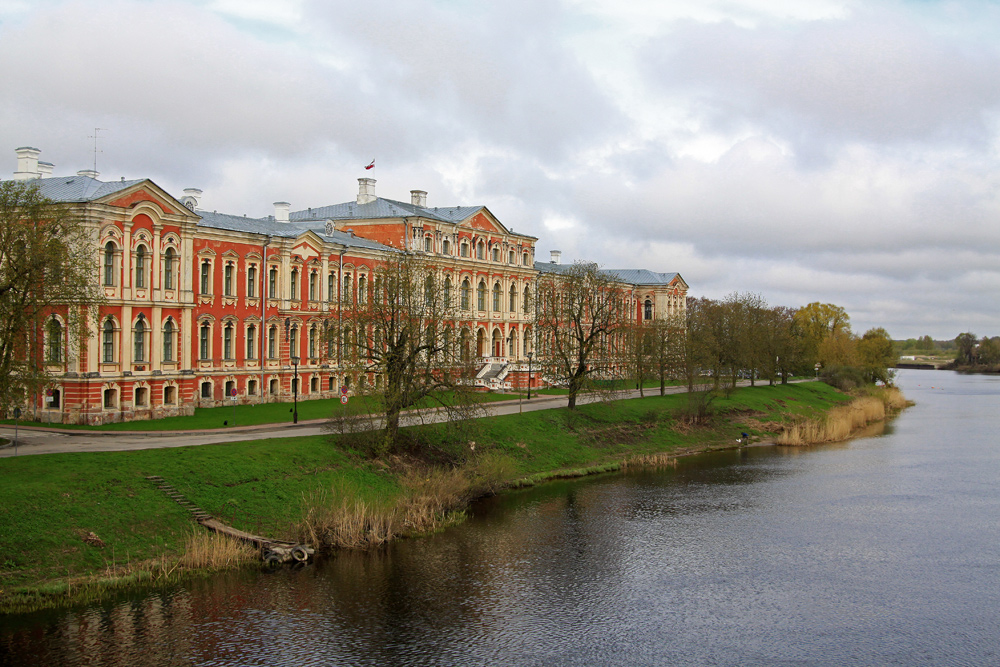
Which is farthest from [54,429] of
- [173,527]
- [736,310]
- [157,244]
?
[736,310]

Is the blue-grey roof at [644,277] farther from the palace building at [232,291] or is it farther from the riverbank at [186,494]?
the riverbank at [186,494]

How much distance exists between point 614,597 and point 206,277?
32831mm

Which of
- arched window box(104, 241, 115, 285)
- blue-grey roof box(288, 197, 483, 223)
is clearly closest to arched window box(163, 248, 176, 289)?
arched window box(104, 241, 115, 285)

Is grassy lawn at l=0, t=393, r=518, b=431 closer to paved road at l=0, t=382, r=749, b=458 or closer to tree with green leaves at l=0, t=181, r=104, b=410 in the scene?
paved road at l=0, t=382, r=749, b=458

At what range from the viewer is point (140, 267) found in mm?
41469

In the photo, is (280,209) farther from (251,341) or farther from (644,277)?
(644,277)

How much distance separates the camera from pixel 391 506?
30.1 m

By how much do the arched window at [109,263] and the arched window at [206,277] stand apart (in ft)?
22.9

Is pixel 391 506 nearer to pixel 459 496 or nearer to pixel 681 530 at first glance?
pixel 459 496

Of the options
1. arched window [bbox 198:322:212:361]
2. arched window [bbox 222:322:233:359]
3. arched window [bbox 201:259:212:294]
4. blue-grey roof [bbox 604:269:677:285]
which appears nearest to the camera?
arched window [bbox 198:322:212:361]

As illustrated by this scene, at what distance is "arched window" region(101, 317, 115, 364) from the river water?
20025mm

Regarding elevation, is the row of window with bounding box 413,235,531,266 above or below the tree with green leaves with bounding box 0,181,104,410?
above

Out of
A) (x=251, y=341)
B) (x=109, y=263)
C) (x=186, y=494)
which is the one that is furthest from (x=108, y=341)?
(x=186, y=494)

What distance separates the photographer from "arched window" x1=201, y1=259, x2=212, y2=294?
153 feet
